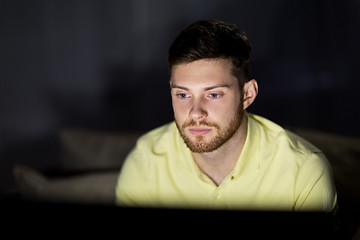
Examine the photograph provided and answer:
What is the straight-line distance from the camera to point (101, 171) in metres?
1.85

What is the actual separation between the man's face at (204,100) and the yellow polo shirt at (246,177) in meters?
0.14

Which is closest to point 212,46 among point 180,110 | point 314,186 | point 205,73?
point 205,73

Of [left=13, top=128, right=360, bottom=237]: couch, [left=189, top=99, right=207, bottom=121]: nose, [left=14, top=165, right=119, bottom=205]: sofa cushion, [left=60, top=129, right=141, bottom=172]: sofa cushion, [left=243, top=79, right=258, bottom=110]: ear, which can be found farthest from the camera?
[left=60, top=129, right=141, bottom=172]: sofa cushion

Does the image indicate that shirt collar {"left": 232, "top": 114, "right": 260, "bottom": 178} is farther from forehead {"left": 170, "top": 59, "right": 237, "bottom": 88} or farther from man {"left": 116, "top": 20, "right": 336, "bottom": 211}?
forehead {"left": 170, "top": 59, "right": 237, "bottom": 88}

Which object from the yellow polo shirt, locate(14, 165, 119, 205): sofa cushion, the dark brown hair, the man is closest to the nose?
the man

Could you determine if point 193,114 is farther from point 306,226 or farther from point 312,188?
point 306,226

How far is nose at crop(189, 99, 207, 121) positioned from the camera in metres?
1.12

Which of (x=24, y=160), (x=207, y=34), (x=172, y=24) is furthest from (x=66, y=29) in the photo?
(x=207, y=34)

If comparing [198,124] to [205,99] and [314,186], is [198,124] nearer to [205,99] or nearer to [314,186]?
[205,99]

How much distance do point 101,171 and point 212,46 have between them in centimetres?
87

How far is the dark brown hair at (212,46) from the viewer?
1.16 meters

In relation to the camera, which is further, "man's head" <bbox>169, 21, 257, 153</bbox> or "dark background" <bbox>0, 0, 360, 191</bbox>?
"dark background" <bbox>0, 0, 360, 191</bbox>

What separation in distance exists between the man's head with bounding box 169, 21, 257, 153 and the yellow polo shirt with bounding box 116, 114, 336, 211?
13 centimetres

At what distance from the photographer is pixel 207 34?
1175 mm
